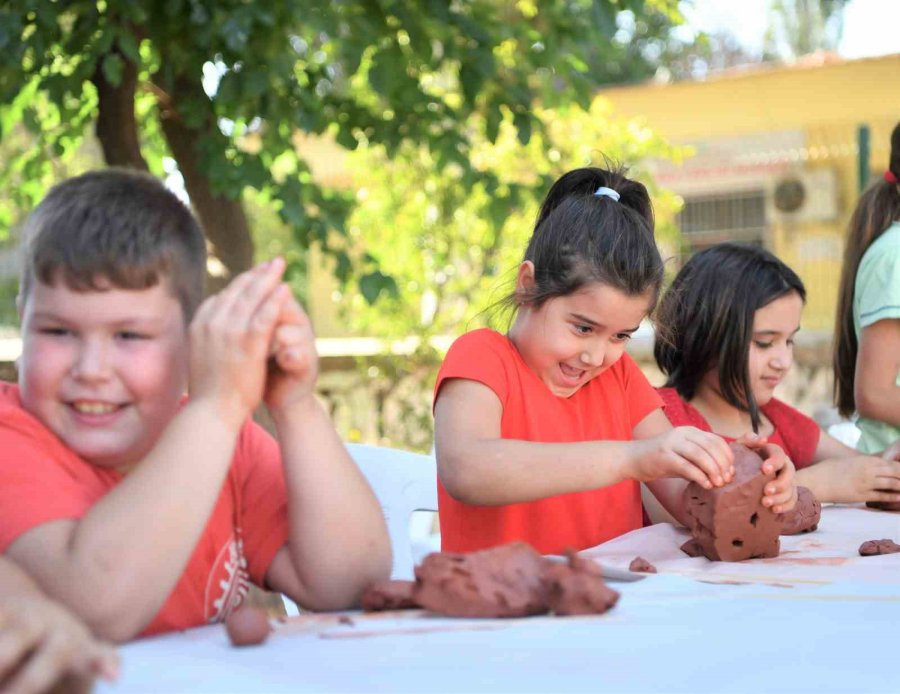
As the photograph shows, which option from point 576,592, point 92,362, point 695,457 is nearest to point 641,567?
point 695,457

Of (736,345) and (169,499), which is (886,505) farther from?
(169,499)

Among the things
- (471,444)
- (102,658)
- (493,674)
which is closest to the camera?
(102,658)

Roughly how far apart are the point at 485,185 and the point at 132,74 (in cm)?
132

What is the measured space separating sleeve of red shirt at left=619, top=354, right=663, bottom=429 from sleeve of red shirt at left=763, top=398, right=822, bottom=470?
0.56 meters

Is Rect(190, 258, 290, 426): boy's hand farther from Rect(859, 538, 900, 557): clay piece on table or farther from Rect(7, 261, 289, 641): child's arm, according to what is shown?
Rect(859, 538, 900, 557): clay piece on table

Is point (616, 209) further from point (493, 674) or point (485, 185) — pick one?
point (485, 185)

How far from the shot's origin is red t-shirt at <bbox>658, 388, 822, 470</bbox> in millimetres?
2824

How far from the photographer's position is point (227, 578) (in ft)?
5.23

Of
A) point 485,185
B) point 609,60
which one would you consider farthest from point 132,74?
point 609,60

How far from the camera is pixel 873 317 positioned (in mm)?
2926

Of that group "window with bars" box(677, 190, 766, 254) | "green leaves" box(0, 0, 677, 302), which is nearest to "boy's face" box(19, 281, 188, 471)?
"green leaves" box(0, 0, 677, 302)

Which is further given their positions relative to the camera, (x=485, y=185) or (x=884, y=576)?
(x=485, y=185)

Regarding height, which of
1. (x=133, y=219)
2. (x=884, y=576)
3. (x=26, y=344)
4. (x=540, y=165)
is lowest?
(x=884, y=576)

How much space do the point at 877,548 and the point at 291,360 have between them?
112 centimetres
